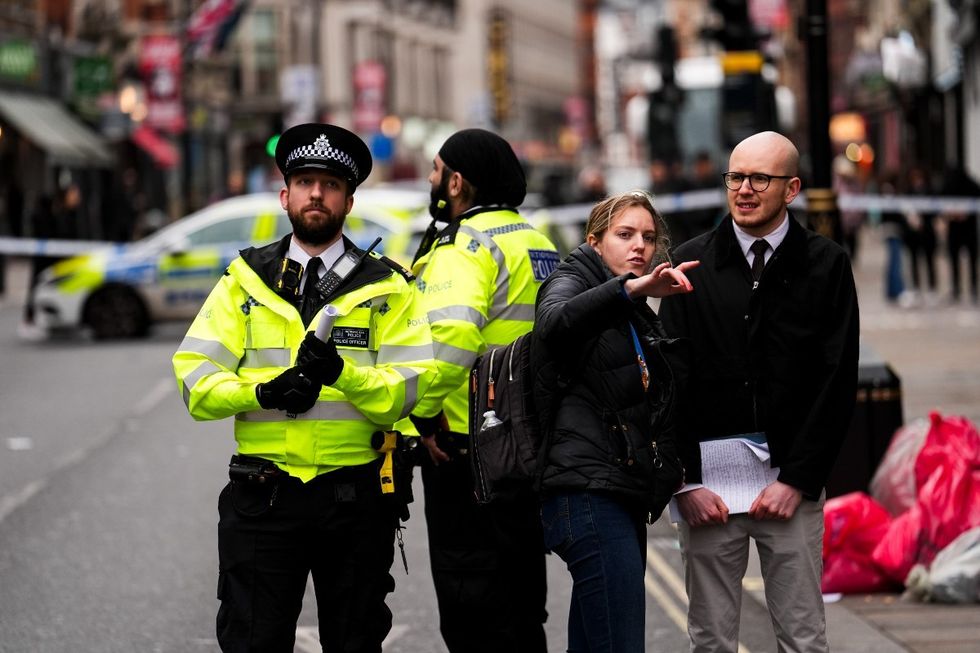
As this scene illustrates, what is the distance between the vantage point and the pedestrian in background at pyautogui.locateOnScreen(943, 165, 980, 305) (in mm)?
22766

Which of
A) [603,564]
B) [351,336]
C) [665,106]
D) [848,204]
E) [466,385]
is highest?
[665,106]

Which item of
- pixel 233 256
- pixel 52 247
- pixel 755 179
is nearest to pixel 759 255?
pixel 755 179

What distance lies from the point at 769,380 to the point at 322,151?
1.38m

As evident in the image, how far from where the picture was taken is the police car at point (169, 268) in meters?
20.5

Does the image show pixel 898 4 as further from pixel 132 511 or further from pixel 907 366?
pixel 132 511

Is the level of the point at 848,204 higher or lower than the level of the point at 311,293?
higher

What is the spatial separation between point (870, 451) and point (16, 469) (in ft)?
19.7

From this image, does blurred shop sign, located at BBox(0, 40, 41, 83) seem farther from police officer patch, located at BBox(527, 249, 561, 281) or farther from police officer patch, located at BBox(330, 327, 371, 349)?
police officer patch, located at BBox(330, 327, 371, 349)

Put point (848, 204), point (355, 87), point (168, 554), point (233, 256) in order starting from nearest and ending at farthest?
point (168, 554), point (233, 256), point (848, 204), point (355, 87)

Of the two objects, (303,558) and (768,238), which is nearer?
(303,558)

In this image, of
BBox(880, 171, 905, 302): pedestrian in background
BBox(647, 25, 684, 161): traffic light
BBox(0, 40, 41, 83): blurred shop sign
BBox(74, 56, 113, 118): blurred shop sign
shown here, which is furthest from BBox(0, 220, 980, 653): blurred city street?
BBox(0, 40, 41, 83): blurred shop sign

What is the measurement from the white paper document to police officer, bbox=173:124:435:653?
83 cm

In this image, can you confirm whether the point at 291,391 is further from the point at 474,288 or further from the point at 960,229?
the point at 960,229

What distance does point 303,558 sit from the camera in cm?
486
